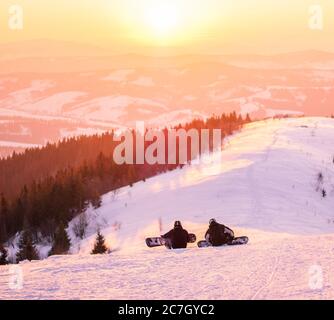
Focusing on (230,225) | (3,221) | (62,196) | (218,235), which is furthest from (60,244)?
(3,221)

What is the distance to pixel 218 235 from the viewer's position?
1571cm

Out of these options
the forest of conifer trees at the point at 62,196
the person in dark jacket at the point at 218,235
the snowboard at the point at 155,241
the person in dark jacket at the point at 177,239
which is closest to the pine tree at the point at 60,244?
the forest of conifer trees at the point at 62,196

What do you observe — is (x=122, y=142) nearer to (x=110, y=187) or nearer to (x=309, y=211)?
(x=110, y=187)

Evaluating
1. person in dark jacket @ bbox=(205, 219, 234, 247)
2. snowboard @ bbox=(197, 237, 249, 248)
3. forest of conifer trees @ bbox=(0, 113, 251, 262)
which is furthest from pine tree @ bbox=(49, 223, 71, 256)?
person in dark jacket @ bbox=(205, 219, 234, 247)

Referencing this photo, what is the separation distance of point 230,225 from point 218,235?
8.01m

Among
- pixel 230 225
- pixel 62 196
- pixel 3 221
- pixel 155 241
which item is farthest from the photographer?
pixel 3 221

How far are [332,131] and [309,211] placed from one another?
31855 millimetres

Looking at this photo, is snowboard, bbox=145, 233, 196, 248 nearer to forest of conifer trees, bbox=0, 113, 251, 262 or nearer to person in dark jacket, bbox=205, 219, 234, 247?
person in dark jacket, bbox=205, 219, 234, 247

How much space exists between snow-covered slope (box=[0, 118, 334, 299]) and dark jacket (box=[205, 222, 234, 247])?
1.83ft

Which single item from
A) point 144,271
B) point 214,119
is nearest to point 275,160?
point 144,271

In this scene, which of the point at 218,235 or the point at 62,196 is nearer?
the point at 218,235

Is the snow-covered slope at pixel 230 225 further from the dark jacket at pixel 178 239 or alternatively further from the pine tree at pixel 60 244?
the pine tree at pixel 60 244

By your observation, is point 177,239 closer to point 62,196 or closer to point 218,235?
point 218,235
